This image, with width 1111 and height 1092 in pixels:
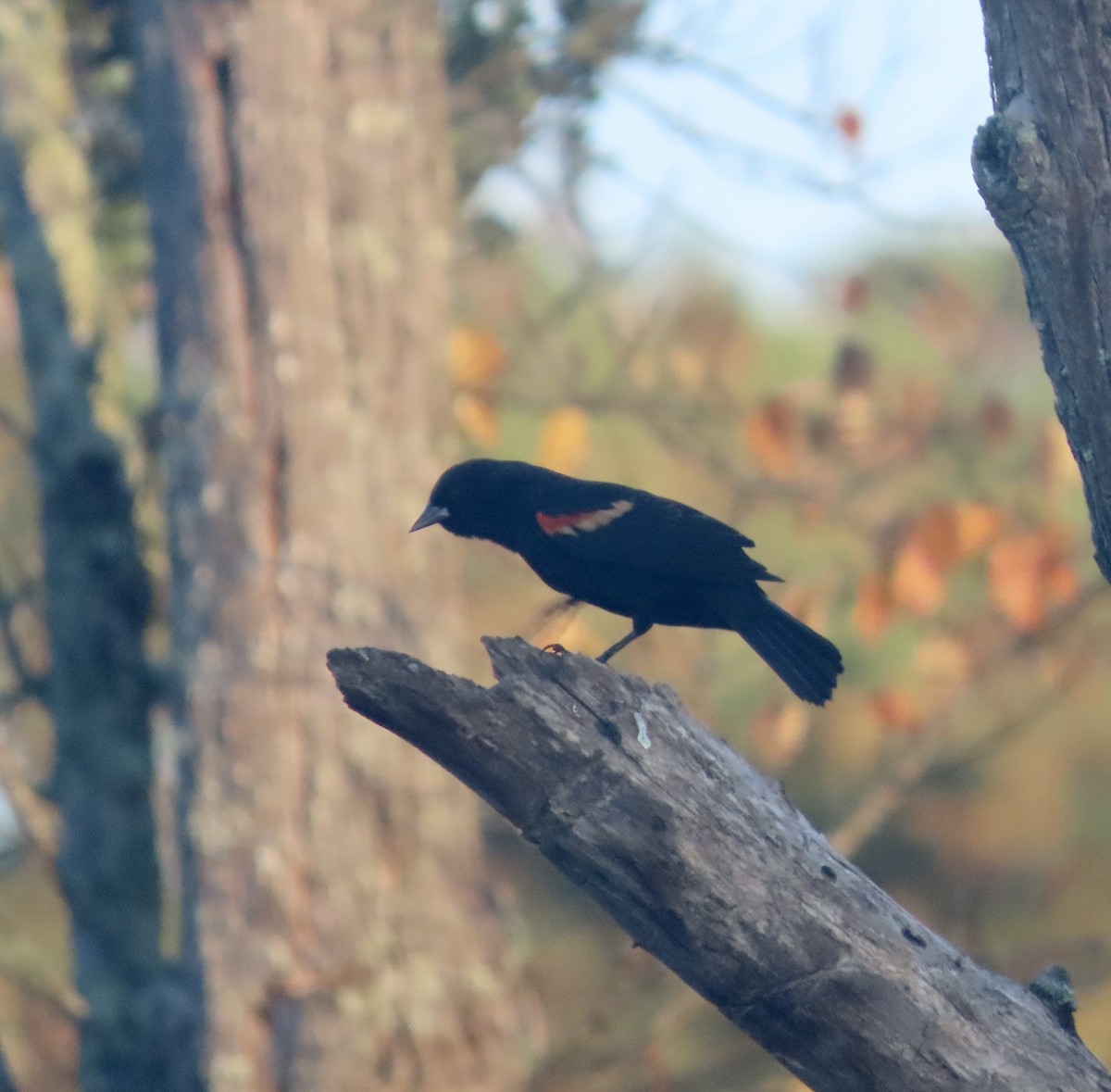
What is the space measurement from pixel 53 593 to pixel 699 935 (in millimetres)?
3996

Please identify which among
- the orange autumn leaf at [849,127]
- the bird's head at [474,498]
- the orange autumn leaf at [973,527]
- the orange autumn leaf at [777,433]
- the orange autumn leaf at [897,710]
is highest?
the orange autumn leaf at [849,127]

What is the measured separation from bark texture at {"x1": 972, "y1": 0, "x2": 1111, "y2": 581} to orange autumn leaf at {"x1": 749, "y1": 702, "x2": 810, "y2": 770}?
3722 millimetres

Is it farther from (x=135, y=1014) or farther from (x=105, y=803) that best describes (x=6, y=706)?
(x=135, y=1014)

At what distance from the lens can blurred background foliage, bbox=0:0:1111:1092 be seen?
18.6 feet

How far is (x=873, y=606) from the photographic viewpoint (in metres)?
6.21

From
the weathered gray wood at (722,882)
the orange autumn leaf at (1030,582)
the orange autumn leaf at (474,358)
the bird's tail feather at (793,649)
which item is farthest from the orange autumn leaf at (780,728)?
the weathered gray wood at (722,882)

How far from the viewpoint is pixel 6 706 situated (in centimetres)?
571

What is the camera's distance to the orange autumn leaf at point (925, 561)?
6.13 meters

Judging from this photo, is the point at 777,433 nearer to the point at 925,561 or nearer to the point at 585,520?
the point at 925,561

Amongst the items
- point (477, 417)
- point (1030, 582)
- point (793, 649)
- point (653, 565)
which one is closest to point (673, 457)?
point (477, 417)

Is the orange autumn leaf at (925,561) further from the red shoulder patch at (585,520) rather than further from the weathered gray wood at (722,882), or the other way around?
the weathered gray wood at (722,882)

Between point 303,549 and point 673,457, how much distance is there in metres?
2.82

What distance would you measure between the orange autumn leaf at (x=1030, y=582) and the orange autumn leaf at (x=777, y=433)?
1046 millimetres

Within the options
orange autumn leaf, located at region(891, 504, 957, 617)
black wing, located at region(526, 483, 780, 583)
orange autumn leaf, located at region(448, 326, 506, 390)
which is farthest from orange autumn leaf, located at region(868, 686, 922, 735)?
black wing, located at region(526, 483, 780, 583)
